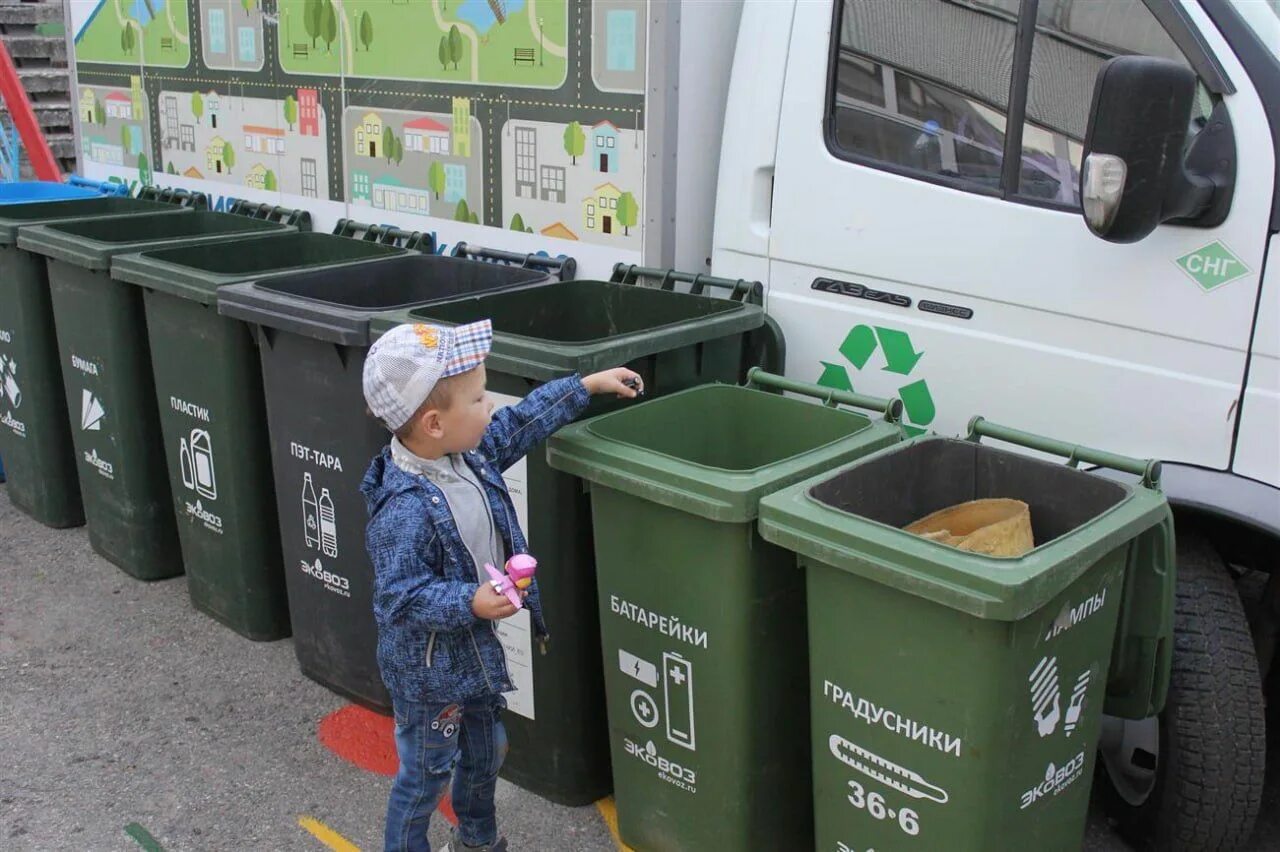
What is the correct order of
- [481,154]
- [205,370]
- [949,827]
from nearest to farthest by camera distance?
[949,827]
[205,370]
[481,154]

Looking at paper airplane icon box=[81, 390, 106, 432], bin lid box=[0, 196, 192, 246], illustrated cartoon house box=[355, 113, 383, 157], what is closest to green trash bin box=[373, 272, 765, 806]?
illustrated cartoon house box=[355, 113, 383, 157]

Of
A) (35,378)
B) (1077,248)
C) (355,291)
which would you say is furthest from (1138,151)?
(35,378)

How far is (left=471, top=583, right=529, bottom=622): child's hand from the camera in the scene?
2518mm

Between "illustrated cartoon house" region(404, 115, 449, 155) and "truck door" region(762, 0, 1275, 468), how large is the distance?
64.9 inches

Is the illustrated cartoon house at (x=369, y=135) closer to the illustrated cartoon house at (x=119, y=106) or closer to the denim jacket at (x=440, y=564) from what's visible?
the illustrated cartoon house at (x=119, y=106)

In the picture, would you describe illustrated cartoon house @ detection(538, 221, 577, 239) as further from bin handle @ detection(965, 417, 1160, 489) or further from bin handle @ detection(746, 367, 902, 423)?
bin handle @ detection(965, 417, 1160, 489)

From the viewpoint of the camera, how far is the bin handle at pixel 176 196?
6316 mm

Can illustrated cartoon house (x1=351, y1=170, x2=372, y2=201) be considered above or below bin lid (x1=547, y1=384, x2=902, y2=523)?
above

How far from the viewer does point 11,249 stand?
16.9 feet

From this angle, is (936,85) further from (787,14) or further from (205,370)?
(205,370)

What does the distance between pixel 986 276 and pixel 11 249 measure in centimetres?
397

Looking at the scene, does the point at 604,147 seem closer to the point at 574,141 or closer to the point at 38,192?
Result: the point at 574,141

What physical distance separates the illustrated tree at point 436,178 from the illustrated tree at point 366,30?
64 cm

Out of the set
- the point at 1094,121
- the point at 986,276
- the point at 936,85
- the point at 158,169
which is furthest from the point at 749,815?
the point at 158,169
